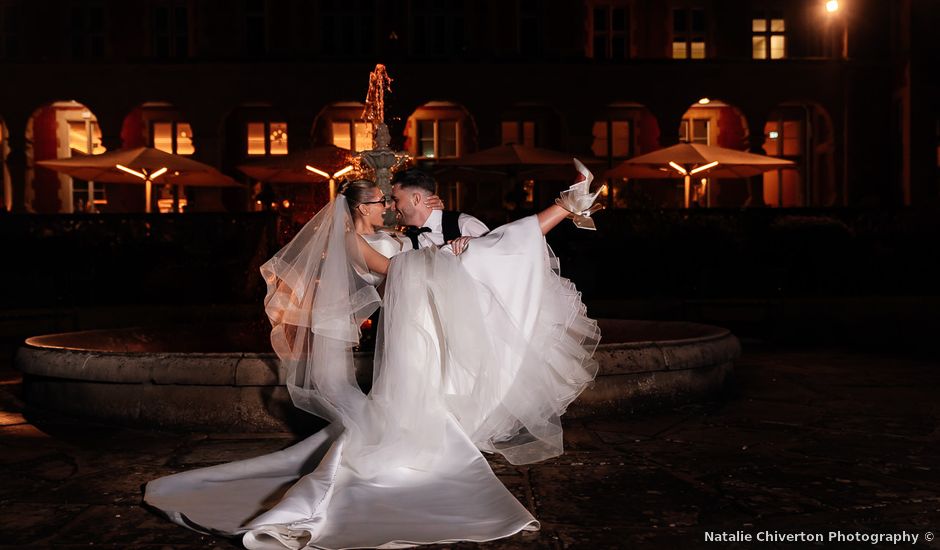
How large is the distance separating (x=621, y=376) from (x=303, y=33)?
2334cm

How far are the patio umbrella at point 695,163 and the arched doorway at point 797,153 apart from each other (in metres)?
8.70

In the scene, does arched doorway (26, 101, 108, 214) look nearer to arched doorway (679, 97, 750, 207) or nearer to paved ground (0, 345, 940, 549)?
arched doorway (679, 97, 750, 207)

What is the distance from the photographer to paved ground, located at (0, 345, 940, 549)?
461cm

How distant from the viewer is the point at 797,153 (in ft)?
104

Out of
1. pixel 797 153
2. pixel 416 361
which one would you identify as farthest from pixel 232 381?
pixel 797 153

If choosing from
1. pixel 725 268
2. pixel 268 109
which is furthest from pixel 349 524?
pixel 268 109

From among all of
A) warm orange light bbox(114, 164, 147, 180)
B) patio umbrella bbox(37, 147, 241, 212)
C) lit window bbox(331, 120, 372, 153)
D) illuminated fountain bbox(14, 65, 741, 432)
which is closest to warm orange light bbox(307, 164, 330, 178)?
patio umbrella bbox(37, 147, 241, 212)

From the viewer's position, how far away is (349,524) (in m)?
4.52

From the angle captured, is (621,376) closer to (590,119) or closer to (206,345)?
(206,345)

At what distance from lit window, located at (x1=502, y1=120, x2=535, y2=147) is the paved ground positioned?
865 inches

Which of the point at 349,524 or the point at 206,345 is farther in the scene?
the point at 206,345

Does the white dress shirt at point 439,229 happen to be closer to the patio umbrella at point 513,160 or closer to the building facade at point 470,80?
the patio umbrella at point 513,160

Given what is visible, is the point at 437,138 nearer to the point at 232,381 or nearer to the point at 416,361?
the point at 232,381

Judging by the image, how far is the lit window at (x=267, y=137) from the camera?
29.8m
